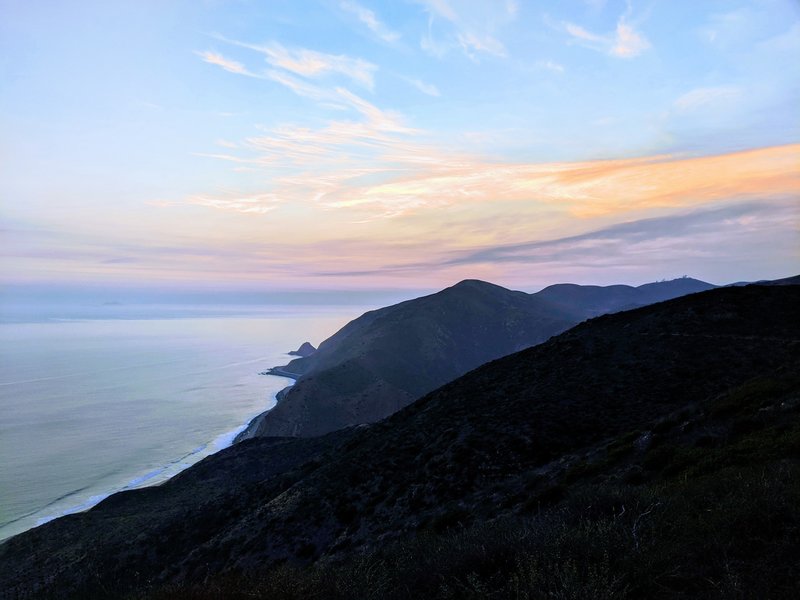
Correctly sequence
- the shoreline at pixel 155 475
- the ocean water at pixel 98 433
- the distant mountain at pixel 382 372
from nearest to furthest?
the shoreline at pixel 155 475, the ocean water at pixel 98 433, the distant mountain at pixel 382 372

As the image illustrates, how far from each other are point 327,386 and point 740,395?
117582 millimetres

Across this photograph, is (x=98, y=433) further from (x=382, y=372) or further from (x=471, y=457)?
(x=471, y=457)

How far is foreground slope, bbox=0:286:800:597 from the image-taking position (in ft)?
59.5

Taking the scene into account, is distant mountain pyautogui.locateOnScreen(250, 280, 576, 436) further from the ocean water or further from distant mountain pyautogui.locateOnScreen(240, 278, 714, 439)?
the ocean water

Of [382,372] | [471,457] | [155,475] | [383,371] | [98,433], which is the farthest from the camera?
[383,371]

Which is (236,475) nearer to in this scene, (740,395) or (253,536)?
(253,536)

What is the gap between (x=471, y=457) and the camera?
2195 cm

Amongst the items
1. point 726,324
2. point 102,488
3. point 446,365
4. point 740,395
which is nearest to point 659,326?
point 726,324

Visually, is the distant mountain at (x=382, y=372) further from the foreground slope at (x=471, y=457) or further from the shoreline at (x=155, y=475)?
the foreground slope at (x=471, y=457)

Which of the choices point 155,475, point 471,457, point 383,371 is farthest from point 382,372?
point 471,457

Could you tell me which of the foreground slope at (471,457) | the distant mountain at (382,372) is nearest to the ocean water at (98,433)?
the distant mountain at (382,372)

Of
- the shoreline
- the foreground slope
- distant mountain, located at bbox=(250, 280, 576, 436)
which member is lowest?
the shoreline

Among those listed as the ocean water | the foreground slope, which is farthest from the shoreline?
the foreground slope

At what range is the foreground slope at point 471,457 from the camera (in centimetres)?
1812
